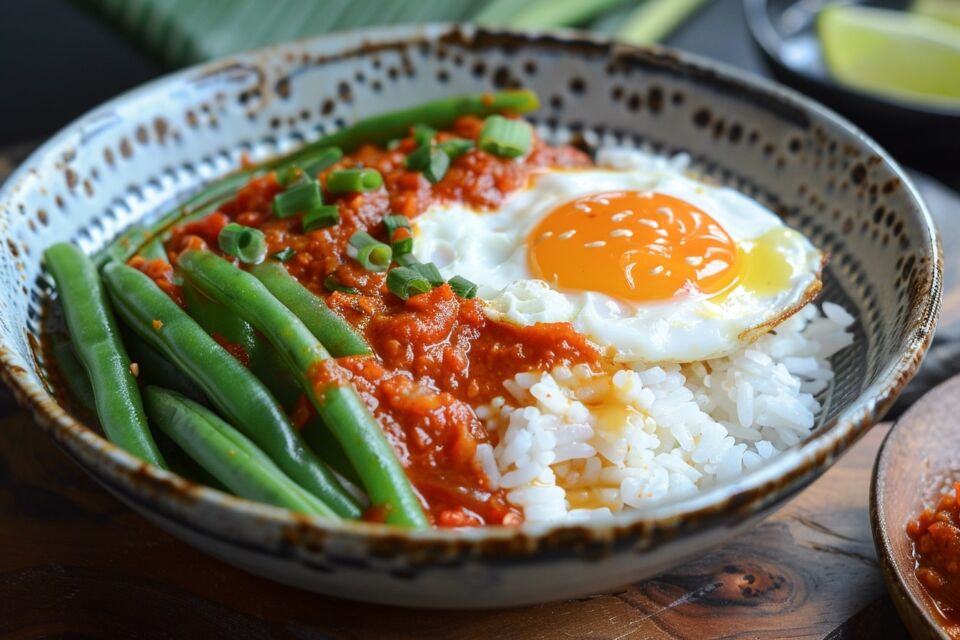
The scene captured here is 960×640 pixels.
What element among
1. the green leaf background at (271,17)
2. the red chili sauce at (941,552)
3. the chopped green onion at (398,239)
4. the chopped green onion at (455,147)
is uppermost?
the green leaf background at (271,17)

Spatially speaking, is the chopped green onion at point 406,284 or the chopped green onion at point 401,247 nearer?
the chopped green onion at point 406,284

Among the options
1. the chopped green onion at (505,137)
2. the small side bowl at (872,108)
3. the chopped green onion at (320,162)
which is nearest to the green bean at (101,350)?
the chopped green onion at (320,162)

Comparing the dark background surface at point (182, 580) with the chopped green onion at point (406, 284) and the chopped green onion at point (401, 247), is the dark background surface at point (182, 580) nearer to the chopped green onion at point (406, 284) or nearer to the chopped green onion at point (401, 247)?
the chopped green onion at point (406, 284)

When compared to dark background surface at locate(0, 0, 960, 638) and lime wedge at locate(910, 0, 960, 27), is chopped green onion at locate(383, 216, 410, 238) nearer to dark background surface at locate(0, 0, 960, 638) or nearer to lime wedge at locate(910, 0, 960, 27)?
dark background surface at locate(0, 0, 960, 638)

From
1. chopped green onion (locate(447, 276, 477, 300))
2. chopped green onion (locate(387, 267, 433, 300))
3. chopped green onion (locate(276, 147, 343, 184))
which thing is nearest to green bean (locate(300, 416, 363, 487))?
chopped green onion (locate(387, 267, 433, 300))

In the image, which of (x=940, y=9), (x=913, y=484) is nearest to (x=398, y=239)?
(x=913, y=484)

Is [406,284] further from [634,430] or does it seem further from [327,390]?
[634,430]

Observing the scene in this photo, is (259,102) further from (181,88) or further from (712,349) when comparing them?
(712,349)
